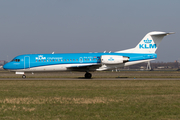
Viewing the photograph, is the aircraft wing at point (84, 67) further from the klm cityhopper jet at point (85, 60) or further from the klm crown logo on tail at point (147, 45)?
the klm crown logo on tail at point (147, 45)

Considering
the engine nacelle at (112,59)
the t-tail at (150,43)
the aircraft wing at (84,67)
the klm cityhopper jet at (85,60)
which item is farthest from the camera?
the t-tail at (150,43)

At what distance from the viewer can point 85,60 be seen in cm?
3572

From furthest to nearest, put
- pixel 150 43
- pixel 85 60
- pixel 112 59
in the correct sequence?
pixel 150 43, pixel 85 60, pixel 112 59

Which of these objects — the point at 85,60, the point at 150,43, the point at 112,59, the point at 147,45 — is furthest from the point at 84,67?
the point at 150,43

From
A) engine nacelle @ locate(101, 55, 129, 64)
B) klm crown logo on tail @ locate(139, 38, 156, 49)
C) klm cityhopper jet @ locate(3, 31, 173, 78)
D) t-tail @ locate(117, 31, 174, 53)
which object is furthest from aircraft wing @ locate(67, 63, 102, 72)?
klm crown logo on tail @ locate(139, 38, 156, 49)

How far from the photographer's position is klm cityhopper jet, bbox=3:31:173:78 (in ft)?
116

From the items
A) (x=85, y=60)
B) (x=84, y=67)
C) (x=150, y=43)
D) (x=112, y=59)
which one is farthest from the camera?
(x=150, y=43)

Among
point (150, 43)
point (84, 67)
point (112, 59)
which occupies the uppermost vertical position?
point (150, 43)

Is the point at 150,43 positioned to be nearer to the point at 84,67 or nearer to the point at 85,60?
the point at 85,60

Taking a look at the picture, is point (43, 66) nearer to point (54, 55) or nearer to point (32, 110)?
point (54, 55)

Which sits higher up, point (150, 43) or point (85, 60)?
point (150, 43)

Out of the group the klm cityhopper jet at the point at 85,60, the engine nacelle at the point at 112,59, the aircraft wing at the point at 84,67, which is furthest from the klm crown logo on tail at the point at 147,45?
the aircraft wing at the point at 84,67

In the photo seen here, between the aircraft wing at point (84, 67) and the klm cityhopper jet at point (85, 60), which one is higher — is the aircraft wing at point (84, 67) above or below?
below

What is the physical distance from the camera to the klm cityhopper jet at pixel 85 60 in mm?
35250
